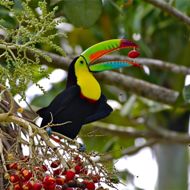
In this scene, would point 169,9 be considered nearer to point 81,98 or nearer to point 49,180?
point 81,98

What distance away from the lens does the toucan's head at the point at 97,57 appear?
5.71 ft

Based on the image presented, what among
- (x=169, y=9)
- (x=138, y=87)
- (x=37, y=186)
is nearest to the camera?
(x=37, y=186)

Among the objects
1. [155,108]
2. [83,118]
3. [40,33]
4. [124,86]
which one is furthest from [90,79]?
[155,108]

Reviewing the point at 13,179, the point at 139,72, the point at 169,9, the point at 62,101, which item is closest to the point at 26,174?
the point at 13,179

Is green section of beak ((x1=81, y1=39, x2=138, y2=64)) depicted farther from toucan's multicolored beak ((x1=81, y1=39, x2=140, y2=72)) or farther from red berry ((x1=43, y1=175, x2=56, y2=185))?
red berry ((x1=43, y1=175, x2=56, y2=185))

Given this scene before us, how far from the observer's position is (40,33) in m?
1.50

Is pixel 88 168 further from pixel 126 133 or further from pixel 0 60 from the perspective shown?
pixel 126 133

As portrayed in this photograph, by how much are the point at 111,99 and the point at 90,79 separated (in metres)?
1.30

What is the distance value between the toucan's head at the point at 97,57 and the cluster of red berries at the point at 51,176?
39 centimetres

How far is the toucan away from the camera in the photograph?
175cm

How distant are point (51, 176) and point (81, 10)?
0.81 metres

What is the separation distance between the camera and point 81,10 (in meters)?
2.04

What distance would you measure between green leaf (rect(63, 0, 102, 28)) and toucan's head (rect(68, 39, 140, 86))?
0.29 meters

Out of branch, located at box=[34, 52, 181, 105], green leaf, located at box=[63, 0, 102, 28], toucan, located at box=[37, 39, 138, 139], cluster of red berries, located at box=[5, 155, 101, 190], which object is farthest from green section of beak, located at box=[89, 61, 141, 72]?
branch, located at box=[34, 52, 181, 105]
